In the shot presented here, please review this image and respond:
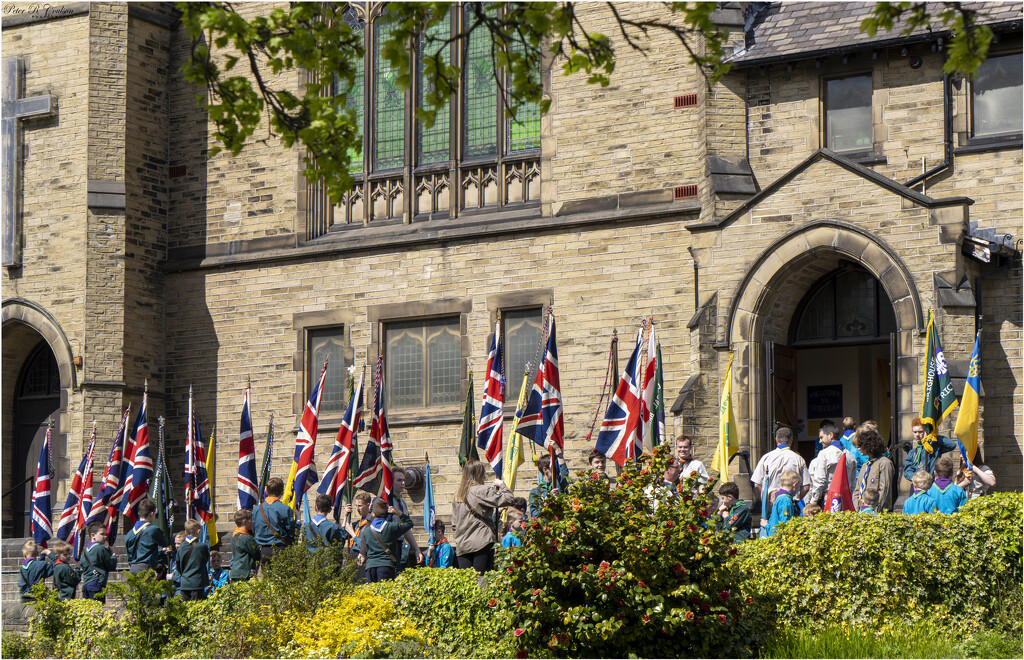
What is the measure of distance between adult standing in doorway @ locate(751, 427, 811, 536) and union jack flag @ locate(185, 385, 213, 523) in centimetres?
857

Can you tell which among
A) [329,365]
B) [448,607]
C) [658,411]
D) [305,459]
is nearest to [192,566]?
[305,459]

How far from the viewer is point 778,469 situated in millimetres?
15438

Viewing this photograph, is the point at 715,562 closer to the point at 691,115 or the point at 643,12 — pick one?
the point at 691,115

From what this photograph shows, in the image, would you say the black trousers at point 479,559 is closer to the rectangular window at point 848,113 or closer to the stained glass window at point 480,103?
the rectangular window at point 848,113

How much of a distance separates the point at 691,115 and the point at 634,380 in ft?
16.5

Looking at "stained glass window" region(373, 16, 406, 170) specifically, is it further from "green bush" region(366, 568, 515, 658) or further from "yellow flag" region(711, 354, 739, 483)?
"green bush" region(366, 568, 515, 658)

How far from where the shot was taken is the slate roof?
1862 centimetres

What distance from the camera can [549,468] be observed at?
16344 millimetres

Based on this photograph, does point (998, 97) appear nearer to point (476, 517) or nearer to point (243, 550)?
point (476, 517)

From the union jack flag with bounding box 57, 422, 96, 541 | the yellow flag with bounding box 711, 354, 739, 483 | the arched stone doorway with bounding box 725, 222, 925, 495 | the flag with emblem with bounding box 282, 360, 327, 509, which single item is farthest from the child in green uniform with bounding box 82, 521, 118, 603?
the arched stone doorway with bounding box 725, 222, 925, 495

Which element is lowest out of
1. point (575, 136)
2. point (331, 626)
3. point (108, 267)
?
point (331, 626)

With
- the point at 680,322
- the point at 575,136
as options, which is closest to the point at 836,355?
the point at 680,322

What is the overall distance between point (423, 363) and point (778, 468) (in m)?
8.18

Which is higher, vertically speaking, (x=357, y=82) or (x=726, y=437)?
(x=357, y=82)
